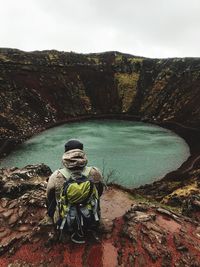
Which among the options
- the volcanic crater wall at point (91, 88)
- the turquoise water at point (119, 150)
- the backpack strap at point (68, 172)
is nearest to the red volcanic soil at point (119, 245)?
the backpack strap at point (68, 172)

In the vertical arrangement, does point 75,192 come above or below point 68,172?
below

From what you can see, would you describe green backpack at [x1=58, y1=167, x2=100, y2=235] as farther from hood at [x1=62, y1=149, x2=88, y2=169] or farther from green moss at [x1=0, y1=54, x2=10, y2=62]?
green moss at [x1=0, y1=54, x2=10, y2=62]

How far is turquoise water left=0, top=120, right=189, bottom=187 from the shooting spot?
4259cm

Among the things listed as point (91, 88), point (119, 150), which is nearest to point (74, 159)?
point (119, 150)

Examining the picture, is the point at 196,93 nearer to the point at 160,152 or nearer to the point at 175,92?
the point at 175,92

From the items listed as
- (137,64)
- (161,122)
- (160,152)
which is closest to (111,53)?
(137,64)

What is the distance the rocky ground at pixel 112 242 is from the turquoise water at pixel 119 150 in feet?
81.4

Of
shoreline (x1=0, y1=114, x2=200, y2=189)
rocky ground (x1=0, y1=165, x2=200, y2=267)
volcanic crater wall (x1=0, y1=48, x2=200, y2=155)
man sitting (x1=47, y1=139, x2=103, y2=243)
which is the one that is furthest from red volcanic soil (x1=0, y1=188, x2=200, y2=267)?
volcanic crater wall (x1=0, y1=48, x2=200, y2=155)

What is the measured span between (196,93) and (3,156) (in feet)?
159

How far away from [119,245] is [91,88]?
81.2 metres

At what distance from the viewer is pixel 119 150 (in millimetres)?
53188

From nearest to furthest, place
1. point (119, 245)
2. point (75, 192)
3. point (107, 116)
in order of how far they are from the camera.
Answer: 1. point (75, 192)
2. point (119, 245)
3. point (107, 116)

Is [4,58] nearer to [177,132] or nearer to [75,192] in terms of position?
[177,132]

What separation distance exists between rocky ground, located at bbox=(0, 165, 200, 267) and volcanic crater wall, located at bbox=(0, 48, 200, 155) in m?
51.6
